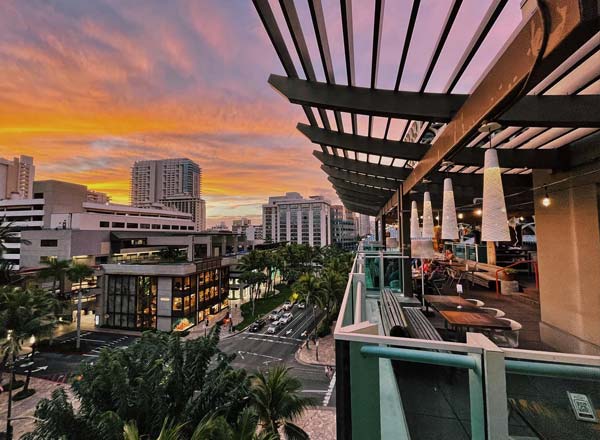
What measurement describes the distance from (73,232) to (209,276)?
51.3ft

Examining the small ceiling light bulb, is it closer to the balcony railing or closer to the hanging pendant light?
the hanging pendant light

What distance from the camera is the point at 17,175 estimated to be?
93.6 m

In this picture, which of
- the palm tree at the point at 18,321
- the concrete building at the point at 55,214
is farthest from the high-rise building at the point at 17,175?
the palm tree at the point at 18,321

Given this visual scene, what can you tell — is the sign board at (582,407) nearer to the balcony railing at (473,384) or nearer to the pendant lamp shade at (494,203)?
the balcony railing at (473,384)

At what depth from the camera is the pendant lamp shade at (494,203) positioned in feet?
7.89

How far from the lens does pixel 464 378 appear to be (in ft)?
4.16

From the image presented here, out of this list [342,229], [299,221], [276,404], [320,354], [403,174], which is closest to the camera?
[403,174]

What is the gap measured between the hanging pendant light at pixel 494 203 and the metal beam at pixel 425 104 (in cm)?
54

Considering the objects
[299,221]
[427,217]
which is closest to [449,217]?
[427,217]

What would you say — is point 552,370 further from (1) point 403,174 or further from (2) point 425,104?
(1) point 403,174

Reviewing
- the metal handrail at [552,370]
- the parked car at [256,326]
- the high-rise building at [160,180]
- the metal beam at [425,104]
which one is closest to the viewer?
the metal handrail at [552,370]

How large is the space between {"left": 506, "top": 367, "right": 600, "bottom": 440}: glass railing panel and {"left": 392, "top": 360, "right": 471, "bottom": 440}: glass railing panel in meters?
0.19

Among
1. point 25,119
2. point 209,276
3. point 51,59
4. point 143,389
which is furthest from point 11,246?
point 143,389

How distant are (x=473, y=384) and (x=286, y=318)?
31118 millimetres
